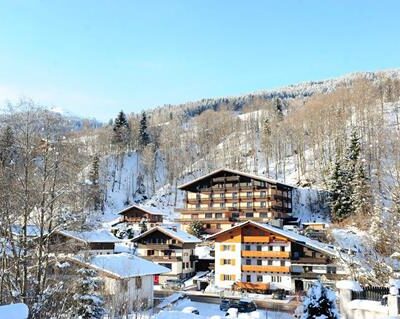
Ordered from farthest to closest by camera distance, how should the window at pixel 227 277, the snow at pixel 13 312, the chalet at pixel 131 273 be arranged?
the window at pixel 227 277 < the chalet at pixel 131 273 < the snow at pixel 13 312

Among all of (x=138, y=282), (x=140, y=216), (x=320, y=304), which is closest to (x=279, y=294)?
(x=138, y=282)

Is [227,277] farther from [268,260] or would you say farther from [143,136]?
[143,136]

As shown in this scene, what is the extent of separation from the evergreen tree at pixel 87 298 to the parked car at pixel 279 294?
2241 centimetres

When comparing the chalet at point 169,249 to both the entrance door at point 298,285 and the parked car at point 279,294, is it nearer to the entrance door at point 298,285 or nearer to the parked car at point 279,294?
the parked car at point 279,294

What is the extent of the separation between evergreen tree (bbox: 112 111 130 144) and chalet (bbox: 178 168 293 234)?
29.3 metres

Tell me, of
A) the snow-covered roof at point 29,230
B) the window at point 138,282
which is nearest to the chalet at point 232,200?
the window at point 138,282

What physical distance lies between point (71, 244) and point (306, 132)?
71.7m

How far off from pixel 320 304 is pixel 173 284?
32.2m

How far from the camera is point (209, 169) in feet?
283

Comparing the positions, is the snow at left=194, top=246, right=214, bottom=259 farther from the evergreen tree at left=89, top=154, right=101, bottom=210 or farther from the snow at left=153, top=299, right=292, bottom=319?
the snow at left=153, top=299, right=292, bottom=319

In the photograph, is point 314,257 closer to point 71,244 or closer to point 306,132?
point 71,244

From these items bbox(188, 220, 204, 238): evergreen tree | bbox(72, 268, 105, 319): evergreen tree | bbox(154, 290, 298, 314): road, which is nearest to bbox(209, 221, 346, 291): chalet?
bbox(154, 290, 298, 314): road

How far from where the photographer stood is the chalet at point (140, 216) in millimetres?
63150

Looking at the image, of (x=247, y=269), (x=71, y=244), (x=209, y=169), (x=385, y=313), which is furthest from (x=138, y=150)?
(x=385, y=313)
